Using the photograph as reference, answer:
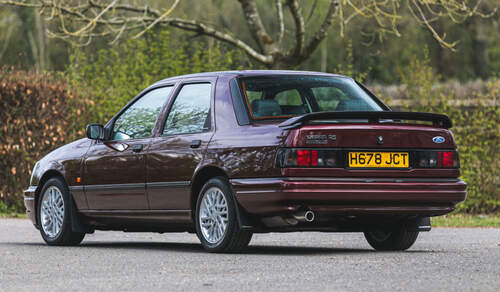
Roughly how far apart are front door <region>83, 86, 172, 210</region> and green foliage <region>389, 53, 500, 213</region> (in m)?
7.61

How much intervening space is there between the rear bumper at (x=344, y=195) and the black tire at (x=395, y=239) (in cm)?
79

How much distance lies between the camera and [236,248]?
28.4 ft

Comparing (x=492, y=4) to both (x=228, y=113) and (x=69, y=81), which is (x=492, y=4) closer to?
(x=69, y=81)

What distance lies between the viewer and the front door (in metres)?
9.70

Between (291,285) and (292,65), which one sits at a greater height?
(292,65)

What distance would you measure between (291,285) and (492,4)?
4058cm

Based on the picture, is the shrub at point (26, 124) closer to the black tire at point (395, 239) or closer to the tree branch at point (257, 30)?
the tree branch at point (257, 30)

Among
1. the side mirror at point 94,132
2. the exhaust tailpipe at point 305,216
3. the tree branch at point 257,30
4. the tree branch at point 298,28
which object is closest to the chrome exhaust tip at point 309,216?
the exhaust tailpipe at point 305,216

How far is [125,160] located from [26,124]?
8486 mm

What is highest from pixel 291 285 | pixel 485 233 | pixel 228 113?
pixel 228 113

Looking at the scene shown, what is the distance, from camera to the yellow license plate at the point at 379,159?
325 inches

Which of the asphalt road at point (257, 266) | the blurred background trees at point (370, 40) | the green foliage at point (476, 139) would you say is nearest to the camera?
the asphalt road at point (257, 266)

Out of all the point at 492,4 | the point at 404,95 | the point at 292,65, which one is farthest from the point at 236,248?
the point at 492,4

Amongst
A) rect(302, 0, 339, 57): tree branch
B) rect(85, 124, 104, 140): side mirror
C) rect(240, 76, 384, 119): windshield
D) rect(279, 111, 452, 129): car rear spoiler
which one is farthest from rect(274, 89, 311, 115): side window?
rect(302, 0, 339, 57): tree branch
